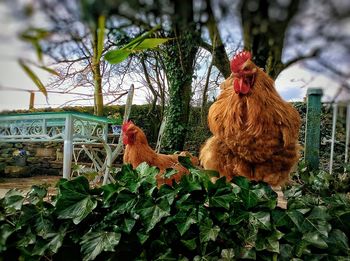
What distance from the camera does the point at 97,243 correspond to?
30.7 inches

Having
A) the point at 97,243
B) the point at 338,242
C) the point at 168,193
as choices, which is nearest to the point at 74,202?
the point at 97,243

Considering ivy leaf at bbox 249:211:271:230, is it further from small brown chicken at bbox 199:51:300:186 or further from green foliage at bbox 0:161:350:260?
small brown chicken at bbox 199:51:300:186

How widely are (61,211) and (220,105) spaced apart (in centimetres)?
55

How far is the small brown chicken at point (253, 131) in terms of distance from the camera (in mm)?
907

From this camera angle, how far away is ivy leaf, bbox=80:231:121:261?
0.76 metres

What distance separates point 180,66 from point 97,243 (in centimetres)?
48

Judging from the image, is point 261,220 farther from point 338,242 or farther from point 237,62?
point 237,62

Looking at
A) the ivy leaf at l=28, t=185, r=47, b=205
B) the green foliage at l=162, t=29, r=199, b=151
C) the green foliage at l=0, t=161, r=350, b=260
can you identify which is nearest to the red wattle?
the green foliage at l=162, t=29, r=199, b=151

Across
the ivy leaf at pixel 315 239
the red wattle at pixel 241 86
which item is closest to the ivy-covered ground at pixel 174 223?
the ivy leaf at pixel 315 239

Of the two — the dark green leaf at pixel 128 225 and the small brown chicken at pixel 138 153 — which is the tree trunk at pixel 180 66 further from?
the dark green leaf at pixel 128 225

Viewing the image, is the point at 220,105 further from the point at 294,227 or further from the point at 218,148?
the point at 294,227

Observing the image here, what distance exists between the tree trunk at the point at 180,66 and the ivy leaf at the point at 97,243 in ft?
1.47

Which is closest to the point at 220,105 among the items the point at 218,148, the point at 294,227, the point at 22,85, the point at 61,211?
the point at 218,148

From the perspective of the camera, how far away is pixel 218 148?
97 centimetres
